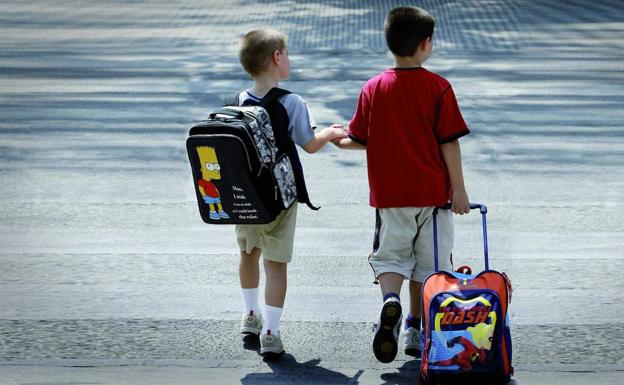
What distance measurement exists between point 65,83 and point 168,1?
6915 mm

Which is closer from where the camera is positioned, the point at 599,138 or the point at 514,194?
the point at 514,194

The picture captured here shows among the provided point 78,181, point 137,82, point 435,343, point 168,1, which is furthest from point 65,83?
point 435,343

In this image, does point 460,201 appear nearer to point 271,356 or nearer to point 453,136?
point 453,136

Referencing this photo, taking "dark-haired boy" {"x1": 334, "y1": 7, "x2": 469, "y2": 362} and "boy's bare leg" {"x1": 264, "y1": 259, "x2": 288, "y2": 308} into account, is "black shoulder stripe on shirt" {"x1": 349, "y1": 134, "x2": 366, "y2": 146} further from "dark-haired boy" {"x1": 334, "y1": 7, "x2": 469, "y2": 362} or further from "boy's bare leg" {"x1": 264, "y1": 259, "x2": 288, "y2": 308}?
"boy's bare leg" {"x1": 264, "y1": 259, "x2": 288, "y2": 308}

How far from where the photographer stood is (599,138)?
9.66 metres

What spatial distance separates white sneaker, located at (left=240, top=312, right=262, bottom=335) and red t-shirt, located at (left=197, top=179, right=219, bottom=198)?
75cm

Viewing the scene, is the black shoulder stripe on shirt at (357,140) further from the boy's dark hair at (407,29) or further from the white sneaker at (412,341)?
the white sneaker at (412,341)

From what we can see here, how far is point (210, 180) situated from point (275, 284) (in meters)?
0.62

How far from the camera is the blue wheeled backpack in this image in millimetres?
4590

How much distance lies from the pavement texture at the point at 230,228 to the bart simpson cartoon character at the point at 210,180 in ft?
2.36

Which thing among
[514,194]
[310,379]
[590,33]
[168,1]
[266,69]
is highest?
[168,1]

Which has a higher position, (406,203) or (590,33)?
(590,33)

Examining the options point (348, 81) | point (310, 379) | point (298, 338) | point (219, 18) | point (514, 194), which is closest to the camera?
point (310, 379)

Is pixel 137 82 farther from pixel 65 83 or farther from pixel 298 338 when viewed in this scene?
pixel 298 338
